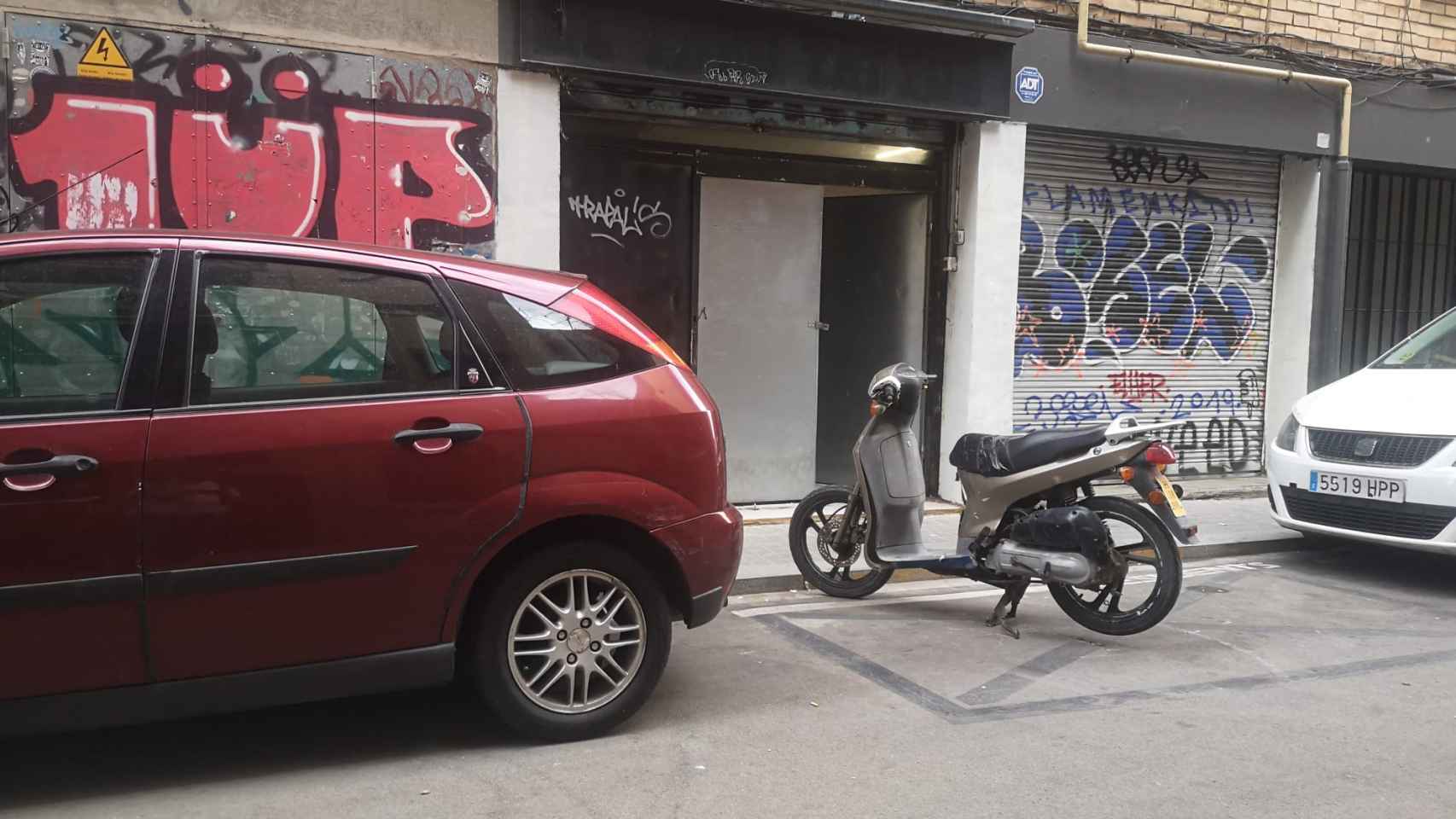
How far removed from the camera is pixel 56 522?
3430 millimetres

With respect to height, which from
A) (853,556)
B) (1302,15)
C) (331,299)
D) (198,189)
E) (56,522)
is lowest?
(853,556)

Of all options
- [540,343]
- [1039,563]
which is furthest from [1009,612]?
[540,343]

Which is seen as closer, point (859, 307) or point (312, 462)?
point (312, 462)

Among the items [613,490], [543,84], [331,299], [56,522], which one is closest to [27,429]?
[56,522]

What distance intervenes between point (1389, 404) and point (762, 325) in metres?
4.36

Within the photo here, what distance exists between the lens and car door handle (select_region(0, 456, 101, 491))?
11.1 feet

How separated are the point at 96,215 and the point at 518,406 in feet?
14.4

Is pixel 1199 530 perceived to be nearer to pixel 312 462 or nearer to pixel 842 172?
pixel 842 172

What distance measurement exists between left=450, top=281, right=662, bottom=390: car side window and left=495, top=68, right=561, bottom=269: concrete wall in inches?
154

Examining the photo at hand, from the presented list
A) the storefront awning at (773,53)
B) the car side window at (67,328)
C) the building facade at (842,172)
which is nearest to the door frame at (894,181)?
the building facade at (842,172)

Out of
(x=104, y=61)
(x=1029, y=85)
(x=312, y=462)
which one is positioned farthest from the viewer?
(x=1029, y=85)

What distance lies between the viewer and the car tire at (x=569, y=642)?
4062mm

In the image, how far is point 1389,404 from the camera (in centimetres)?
734

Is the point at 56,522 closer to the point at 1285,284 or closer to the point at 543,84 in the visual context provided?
the point at 543,84
